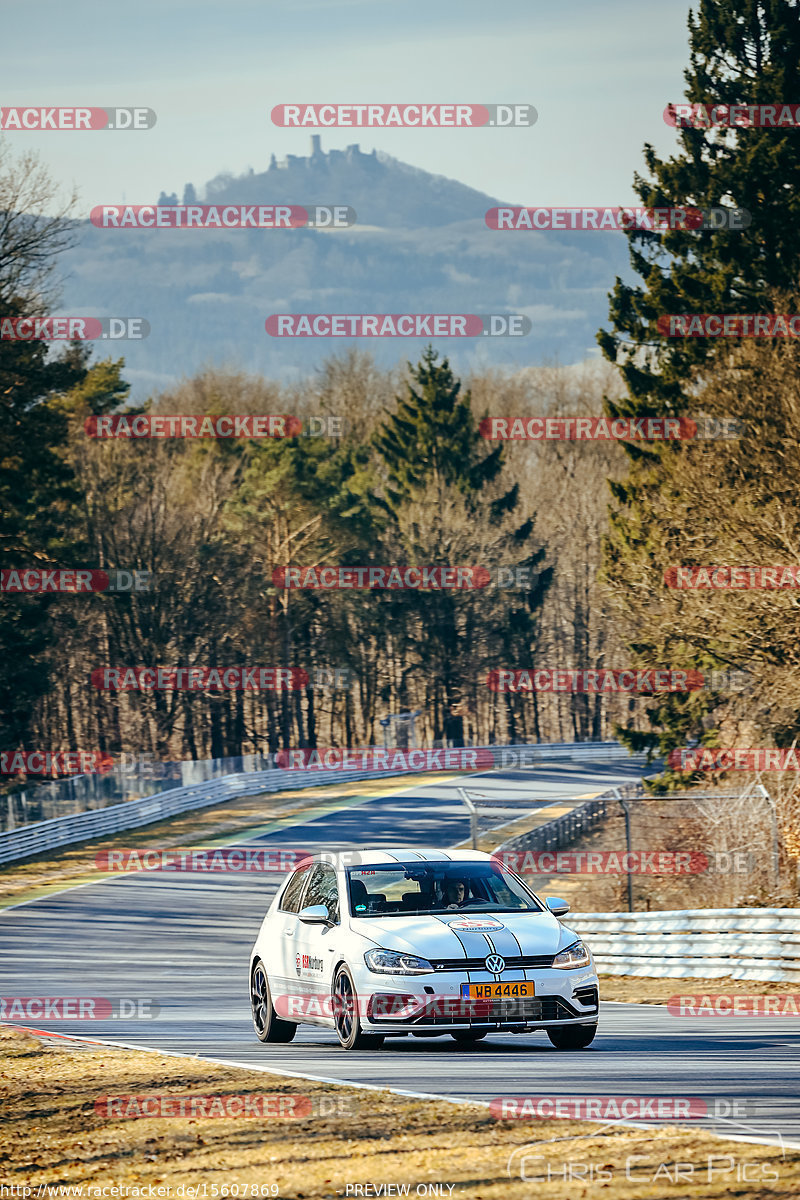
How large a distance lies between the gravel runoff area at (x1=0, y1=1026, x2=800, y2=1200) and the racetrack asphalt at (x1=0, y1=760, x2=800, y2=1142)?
1.87 ft

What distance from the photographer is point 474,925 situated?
10828 millimetres

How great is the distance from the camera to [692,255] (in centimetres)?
4359

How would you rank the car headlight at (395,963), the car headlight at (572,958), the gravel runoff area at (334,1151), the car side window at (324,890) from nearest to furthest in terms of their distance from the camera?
the gravel runoff area at (334,1151) < the car headlight at (395,963) < the car headlight at (572,958) < the car side window at (324,890)

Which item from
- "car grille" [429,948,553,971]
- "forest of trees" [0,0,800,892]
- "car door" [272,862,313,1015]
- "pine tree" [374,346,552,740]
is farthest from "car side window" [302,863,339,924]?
"pine tree" [374,346,552,740]

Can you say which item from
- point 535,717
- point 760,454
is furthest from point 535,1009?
point 535,717

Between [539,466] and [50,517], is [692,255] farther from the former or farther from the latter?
[539,466]

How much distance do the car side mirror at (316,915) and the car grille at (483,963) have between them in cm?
133

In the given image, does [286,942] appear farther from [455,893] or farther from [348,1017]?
[455,893]

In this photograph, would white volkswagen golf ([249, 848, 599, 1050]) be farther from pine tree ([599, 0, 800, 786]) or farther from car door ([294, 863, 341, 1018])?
pine tree ([599, 0, 800, 786])

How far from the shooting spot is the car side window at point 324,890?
11.7 meters

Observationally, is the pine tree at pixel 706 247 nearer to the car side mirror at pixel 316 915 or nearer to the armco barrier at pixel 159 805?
the armco barrier at pixel 159 805

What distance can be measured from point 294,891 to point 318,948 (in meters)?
1.21

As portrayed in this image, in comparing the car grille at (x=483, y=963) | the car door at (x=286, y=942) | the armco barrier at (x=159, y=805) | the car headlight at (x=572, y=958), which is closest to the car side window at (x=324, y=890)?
the car door at (x=286, y=942)

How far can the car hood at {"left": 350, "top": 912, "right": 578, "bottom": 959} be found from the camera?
34.5 feet
